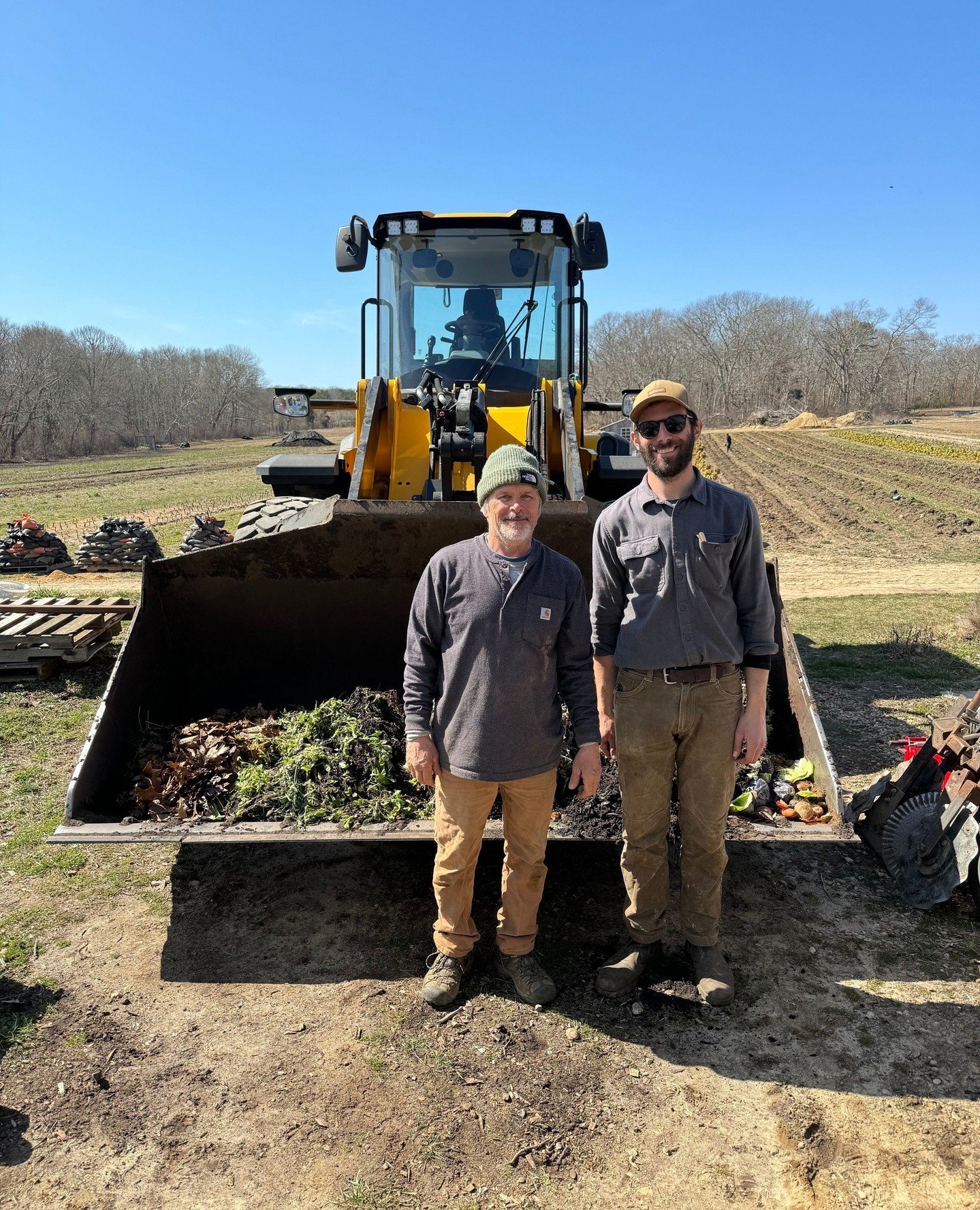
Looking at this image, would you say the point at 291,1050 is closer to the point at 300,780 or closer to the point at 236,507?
the point at 300,780

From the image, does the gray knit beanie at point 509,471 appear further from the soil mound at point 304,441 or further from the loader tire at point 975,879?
the soil mound at point 304,441

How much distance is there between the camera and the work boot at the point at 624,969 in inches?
126

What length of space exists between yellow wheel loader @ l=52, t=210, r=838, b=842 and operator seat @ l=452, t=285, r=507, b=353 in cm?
1

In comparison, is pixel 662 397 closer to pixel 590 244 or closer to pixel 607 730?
pixel 607 730

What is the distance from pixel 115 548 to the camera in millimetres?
12523

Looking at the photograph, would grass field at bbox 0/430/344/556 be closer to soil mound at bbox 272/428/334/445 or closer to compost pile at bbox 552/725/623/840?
soil mound at bbox 272/428/334/445

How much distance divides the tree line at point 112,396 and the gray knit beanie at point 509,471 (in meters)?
27.7

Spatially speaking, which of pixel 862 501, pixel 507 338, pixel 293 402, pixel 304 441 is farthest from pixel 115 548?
pixel 304 441

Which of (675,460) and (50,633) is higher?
(675,460)

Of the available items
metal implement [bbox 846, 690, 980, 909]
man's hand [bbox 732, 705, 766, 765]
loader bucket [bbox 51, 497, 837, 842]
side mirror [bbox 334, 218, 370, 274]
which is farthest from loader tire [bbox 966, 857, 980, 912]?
side mirror [bbox 334, 218, 370, 274]

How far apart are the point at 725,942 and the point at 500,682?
1588 mm

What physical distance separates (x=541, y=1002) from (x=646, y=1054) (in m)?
0.41

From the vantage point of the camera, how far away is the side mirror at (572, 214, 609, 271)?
6.20 metres

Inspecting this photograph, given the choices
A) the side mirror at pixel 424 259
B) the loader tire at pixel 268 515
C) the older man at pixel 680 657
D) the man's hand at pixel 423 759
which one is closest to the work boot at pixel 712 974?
the older man at pixel 680 657
